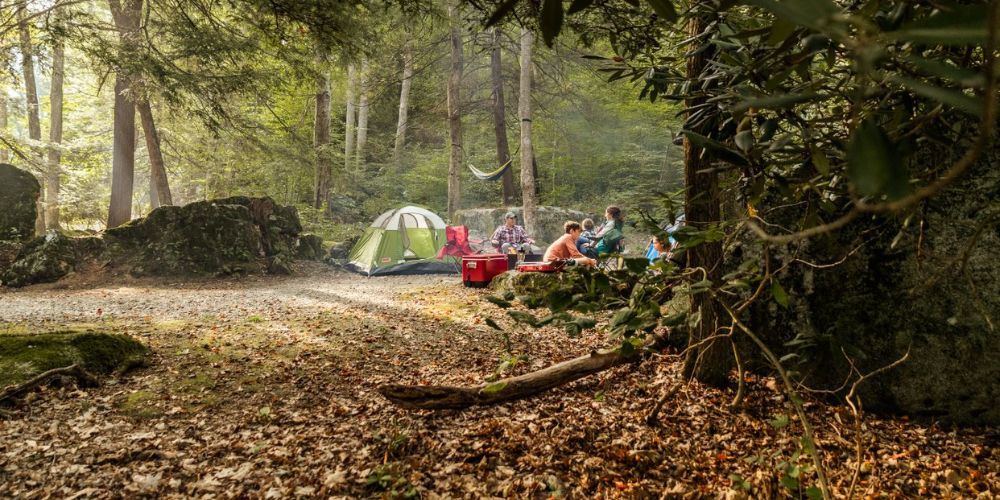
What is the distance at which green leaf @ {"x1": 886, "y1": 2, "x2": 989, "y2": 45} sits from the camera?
362 mm

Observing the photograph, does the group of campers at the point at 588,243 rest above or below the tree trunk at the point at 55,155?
below

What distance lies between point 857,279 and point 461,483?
2.28m

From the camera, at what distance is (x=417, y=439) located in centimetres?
222

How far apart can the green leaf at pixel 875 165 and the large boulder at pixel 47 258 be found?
9.43 metres

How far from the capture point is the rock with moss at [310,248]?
9.86 meters

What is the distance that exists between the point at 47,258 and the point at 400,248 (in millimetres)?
5465

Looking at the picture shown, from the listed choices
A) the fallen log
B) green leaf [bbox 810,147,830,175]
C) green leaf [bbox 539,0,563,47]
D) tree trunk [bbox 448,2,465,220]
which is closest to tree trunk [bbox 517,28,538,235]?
tree trunk [bbox 448,2,465,220]

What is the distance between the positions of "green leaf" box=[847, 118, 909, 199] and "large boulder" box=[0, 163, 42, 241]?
10198 mm

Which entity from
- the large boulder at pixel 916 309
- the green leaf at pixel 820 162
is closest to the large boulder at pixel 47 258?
the large boulder at pixel 916 309

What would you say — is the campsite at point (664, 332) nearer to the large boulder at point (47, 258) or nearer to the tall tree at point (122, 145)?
the large boulder at point (47, 258)

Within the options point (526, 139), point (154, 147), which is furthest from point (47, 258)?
point (526, 139)

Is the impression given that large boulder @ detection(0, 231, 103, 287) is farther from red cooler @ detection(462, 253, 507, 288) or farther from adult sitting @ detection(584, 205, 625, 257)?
adult sitting @ detection(584, 205, 625, 257)

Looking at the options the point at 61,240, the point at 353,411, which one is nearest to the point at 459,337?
the point at 353,411

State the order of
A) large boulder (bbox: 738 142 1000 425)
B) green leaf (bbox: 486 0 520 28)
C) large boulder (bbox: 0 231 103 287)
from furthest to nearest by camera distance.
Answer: large boulder (bbox: 0 231 103 287)
large boulder (bbox: 738 142 1000 425)
green leaf (bbox: 486 0 520 28)
